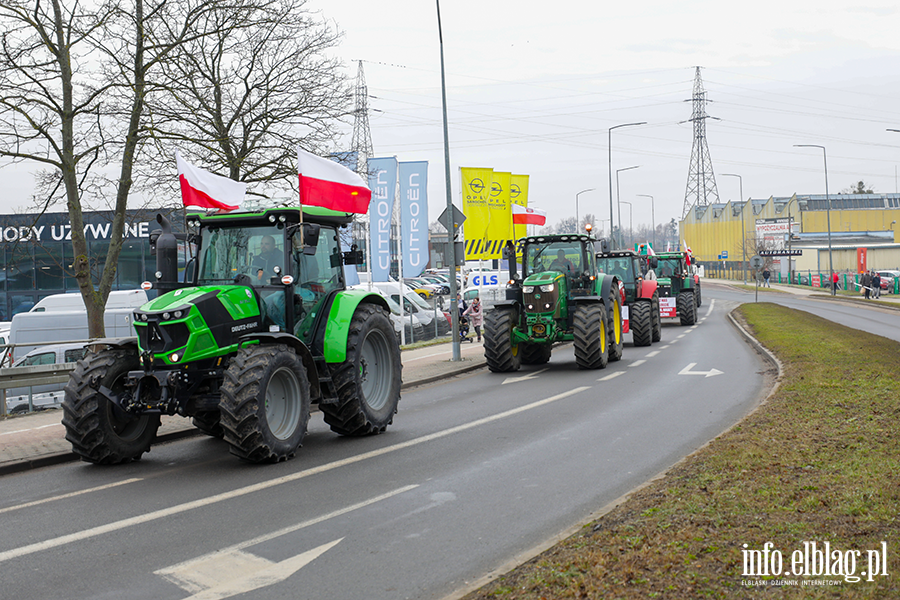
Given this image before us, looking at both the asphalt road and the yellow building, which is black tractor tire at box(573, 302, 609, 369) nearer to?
the asphalt road

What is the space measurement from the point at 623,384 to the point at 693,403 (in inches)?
101

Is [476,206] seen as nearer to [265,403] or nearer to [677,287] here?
[677,287]

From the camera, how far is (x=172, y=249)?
347 inches

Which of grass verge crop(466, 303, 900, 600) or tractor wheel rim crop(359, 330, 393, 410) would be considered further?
tractor wheel rim crop(359, 330, 393, 410)

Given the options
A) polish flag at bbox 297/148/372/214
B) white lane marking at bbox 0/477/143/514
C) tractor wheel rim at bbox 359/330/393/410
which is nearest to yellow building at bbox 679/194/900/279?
tractor wheel rim at bbox 359/330/393/410

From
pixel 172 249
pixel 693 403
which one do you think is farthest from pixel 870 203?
pixel 172 249

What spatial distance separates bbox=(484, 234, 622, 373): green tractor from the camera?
16734 mm

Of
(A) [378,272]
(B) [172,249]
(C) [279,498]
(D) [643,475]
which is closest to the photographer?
(C) [279,498]

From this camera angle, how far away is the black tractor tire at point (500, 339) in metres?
16.8

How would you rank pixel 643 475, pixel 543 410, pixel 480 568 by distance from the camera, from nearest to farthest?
pixel 480 568
pixel 643 475
pixel 543 410

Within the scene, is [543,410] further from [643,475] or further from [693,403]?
[643,475]

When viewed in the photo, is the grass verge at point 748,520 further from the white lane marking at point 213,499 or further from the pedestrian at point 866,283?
the pedestrian at point 866,283

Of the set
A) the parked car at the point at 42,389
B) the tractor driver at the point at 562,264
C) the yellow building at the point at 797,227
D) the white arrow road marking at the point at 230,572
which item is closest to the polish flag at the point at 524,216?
the tractor driver at the point at 562,264

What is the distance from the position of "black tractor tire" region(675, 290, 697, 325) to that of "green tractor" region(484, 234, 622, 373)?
47.1 ft
